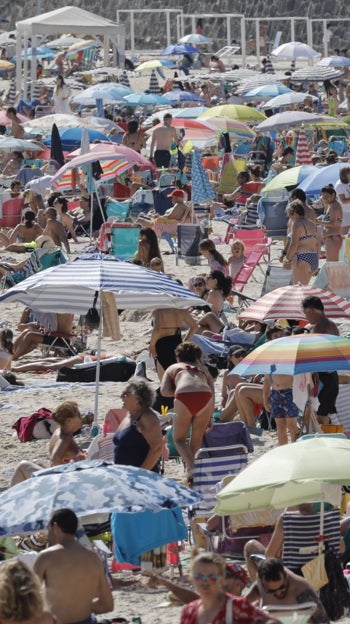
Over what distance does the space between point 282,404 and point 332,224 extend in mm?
5287

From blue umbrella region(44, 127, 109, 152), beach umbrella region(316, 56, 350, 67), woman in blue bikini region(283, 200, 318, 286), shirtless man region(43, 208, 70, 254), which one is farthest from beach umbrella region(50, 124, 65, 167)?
beach umbrella region(316, 56, 350, 67)

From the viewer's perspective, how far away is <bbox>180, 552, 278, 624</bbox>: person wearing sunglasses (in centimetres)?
515

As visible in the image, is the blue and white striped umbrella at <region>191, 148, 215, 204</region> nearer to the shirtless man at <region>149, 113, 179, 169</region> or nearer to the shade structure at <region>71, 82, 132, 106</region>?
the shirtless man at <region>149, 113, 179, 169</region>

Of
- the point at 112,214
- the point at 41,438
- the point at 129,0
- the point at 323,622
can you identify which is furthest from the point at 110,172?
the point at 129,0

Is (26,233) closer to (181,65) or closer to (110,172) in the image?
(110,172)

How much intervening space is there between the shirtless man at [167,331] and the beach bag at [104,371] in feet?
3.20

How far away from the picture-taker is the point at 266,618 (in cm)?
512

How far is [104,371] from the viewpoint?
459 inches

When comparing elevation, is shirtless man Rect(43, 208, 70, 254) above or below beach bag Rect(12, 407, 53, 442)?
below

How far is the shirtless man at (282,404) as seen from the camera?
887 centimetres

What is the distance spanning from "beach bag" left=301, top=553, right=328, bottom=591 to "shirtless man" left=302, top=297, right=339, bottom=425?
93.7 inches

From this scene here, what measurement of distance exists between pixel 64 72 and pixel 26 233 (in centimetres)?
2982

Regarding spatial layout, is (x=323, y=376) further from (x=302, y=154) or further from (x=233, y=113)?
(x=233, y=113)

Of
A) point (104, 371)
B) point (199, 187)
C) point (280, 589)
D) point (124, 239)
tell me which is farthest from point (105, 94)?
point (280, 589)
